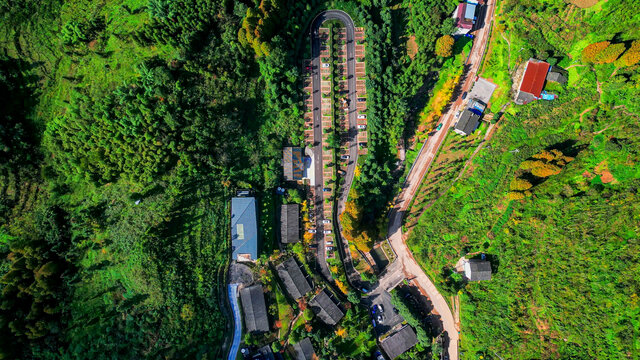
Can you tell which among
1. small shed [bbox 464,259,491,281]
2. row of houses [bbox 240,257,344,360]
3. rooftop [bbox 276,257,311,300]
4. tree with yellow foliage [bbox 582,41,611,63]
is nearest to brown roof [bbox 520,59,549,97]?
tree with yellow foliage [bbox 582,41,611,63]

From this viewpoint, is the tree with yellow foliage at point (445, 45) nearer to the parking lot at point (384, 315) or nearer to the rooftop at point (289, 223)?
the rooftop at point (289, 223)

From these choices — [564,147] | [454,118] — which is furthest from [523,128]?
[454,118]

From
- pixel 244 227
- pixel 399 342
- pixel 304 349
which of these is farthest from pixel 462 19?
pixel 304 349

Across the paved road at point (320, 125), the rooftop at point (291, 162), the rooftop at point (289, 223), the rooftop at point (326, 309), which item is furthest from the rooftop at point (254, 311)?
the rooftop at point (291, 162)

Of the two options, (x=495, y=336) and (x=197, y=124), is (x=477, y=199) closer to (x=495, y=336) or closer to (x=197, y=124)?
(x=495, y=336)

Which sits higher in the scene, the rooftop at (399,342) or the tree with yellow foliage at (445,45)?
the tree with yellow foliage at (445,45)
